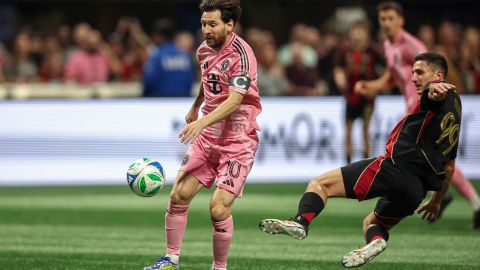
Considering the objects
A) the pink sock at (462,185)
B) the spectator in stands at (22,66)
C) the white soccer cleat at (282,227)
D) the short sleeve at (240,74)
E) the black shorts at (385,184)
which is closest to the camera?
the white soccer cleat at (282,227)

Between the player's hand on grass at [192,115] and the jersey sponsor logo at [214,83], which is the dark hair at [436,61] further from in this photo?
the player's hand on grass at [192,115]

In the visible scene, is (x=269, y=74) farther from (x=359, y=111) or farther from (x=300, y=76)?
(x=359, y=111)

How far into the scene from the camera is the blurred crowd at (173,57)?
1933cm

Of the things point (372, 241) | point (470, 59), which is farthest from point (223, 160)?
point (470, 59)

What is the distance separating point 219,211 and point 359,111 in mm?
9792

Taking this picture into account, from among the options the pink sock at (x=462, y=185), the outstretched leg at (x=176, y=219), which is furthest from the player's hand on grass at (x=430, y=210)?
the pink sock at (x=462, y=185)

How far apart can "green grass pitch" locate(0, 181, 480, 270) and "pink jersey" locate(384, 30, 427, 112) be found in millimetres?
1698

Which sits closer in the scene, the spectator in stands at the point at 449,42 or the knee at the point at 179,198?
the knee at the point at 179,198

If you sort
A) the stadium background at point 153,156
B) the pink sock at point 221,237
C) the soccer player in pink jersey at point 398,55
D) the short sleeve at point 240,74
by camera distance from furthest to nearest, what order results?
the soccer player in pink jersey at point 398,55, the stadium background at point 153,156, the pink sock at point 221,237, the short sleeve at point 240,74

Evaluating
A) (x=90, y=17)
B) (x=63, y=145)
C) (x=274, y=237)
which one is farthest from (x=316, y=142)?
(x=90, y=17)

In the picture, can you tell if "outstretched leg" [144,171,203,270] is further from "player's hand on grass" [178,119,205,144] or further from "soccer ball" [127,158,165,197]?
"player's hand on grass" [178,119,205,144]

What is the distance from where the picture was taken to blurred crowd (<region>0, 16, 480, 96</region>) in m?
19.3

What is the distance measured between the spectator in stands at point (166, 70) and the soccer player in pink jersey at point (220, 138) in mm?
9967

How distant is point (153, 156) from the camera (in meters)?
18.4
